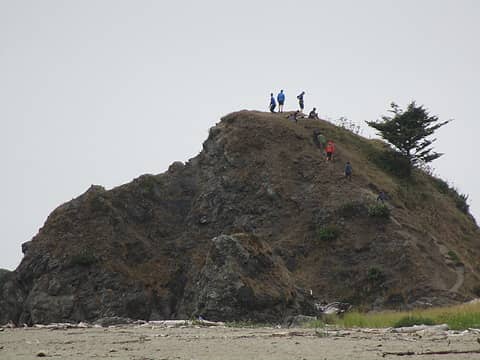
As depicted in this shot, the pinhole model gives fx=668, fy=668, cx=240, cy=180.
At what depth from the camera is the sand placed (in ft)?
34.5

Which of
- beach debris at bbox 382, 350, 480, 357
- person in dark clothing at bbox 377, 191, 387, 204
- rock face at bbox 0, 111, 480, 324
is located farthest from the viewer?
person in dark clothing at bbox 377, 191, 387, 204

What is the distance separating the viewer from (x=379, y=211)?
3878 centimetres

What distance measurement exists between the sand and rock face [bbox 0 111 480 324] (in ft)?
47.1

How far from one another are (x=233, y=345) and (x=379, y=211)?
2789cm

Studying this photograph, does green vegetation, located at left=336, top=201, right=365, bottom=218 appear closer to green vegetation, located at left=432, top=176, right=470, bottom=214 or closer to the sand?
green vegetation, located at left=432, top=176, right=470, bottom=214

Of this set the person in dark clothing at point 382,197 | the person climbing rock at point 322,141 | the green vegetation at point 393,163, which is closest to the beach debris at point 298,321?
the person in dark clothing at point 382,197

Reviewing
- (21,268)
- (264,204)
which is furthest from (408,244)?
(21,268)

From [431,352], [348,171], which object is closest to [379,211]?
[348,171]

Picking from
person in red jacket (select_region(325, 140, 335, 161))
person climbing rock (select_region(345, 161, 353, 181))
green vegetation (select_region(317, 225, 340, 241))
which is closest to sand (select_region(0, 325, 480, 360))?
green vegetation (select_region(317, 225, 340, 241))

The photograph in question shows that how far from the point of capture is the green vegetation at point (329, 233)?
38.4 meters

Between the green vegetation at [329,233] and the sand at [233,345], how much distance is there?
2312 centimetres

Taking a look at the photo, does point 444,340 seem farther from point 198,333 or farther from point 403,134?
point 403,134

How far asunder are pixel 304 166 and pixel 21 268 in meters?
18.5

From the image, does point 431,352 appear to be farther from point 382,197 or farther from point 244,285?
point 382,197
